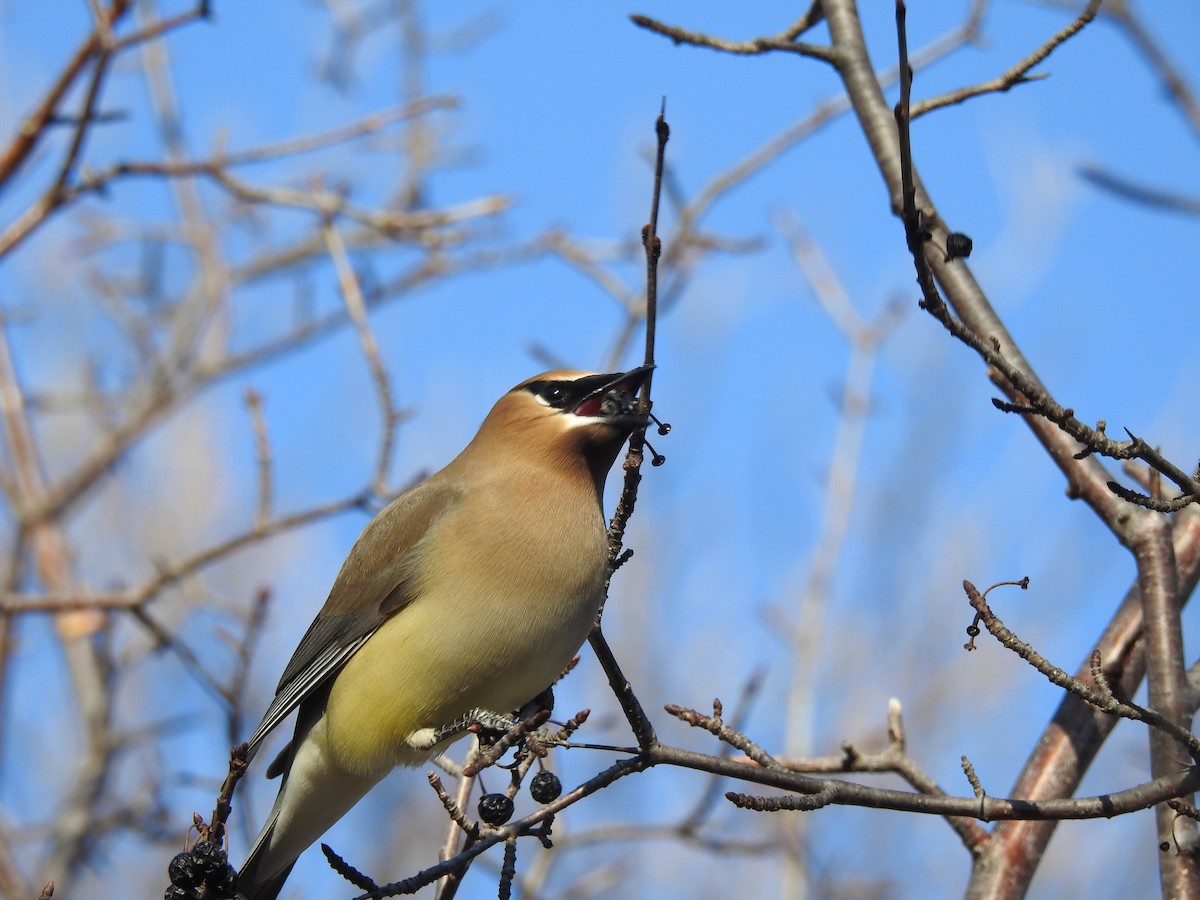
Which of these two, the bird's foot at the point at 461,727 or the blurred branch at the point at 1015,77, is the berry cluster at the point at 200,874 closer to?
the bird's foot at the point at 461,727

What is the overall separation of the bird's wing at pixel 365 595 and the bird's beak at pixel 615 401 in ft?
1.70

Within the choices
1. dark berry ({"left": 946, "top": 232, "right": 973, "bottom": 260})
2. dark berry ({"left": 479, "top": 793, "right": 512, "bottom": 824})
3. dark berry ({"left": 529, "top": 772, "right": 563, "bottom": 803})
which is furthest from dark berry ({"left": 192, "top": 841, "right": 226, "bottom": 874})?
dark berry ({"left": 946, "top": 232, "right": 973, "bottom": 260})

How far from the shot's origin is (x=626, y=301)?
21.8ft

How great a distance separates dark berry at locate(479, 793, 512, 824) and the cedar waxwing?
50 cm

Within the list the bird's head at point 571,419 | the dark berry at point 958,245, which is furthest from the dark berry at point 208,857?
the dark berry at point 958,245

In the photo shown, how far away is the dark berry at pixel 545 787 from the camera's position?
144 inches

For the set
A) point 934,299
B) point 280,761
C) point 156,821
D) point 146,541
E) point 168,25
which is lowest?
point 934,299

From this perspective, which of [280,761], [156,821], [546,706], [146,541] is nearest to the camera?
[546,706]

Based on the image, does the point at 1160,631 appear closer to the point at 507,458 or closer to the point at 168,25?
the point at 507,458

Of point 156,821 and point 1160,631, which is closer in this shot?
point 1160,631

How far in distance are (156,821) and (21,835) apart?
93cm

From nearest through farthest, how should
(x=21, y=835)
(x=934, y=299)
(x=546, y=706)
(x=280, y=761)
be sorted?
(x=934, y=299)
(x=546, y=706)
(x=280, y=761)
(x=21, y=835)

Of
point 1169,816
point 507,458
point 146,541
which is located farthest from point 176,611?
point 1169,816

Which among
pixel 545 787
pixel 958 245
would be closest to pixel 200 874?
pixel 545 787
